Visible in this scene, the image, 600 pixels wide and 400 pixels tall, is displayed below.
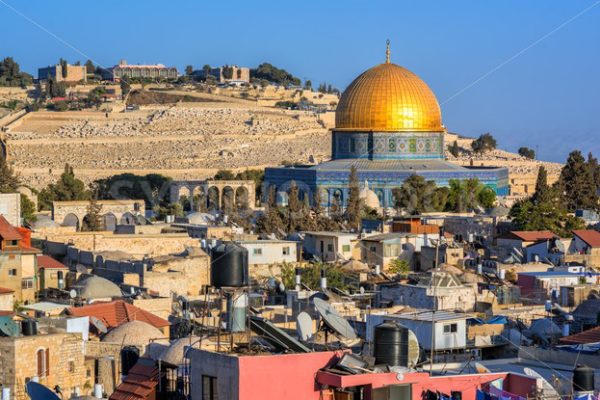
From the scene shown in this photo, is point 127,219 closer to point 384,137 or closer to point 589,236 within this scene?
point 589,236

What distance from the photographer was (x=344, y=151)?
173ft

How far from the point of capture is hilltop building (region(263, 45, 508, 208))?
50.5m

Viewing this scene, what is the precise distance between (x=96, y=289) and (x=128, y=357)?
8437mm

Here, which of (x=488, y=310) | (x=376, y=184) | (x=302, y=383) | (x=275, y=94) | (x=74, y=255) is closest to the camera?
(x=302, y=383)

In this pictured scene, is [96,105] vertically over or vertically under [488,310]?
over

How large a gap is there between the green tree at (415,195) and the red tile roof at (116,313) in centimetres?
2550

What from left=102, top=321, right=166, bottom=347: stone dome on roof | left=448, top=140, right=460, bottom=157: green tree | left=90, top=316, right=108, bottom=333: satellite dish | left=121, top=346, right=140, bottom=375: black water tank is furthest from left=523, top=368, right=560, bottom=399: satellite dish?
left=448, top=140, right=460, bottom=157: green tree

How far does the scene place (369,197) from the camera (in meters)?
48.4

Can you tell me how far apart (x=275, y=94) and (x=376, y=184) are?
47331 millimetres

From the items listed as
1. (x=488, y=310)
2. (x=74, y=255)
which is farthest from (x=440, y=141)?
(x=488, y=310)

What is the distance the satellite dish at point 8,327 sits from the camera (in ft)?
49.8

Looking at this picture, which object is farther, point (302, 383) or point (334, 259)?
point (334, 259)

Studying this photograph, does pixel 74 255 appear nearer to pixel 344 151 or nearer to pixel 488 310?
pixel 488 310

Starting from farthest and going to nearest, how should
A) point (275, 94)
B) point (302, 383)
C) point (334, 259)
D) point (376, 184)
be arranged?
1. point (275, 94)
2. point (376, 184)
3. point (334, 259)
4. point (302, 383)
